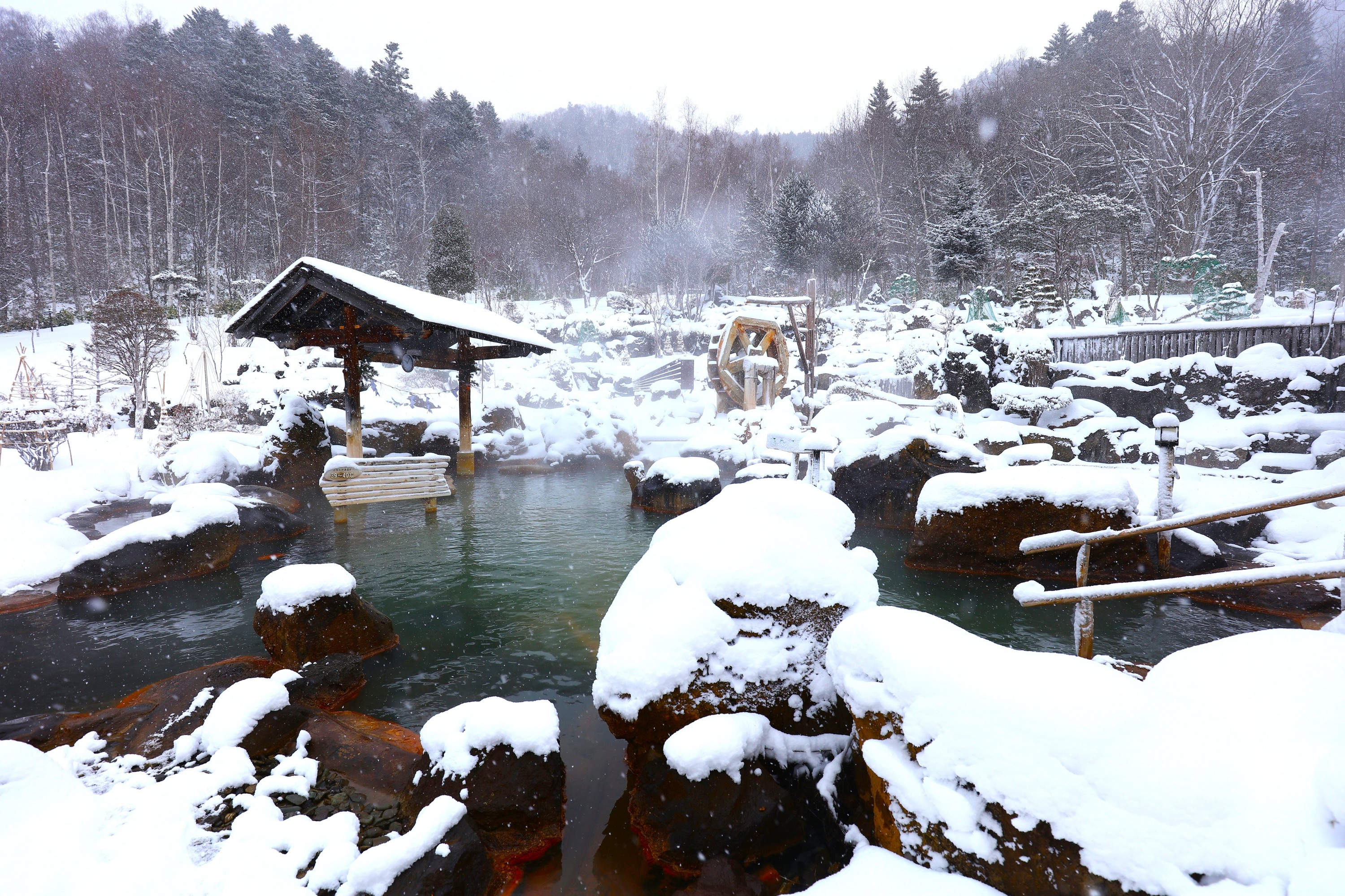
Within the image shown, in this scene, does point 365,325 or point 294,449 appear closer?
point 365,325

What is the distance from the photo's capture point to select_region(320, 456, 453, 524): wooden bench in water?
9.43m

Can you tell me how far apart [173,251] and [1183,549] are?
39.9 metres

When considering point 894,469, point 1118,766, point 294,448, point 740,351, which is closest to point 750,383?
point 740,351

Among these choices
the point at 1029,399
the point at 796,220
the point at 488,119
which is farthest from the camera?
the point at 488,119

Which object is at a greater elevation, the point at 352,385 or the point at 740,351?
the point at 740,351

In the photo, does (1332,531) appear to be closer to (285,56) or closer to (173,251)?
(173,251)

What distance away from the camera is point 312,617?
5.02m

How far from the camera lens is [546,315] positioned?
117ft

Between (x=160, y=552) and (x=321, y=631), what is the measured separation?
12.8 ft

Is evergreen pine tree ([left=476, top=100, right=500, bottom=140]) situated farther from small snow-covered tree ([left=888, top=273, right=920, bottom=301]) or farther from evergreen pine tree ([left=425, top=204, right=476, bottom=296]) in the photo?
small snow-covered tree ([left=888, top=273, right=920, bottom=301])

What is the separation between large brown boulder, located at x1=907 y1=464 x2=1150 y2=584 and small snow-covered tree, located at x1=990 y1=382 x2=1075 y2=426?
6.34 m

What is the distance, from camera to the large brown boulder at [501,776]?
3.13 m

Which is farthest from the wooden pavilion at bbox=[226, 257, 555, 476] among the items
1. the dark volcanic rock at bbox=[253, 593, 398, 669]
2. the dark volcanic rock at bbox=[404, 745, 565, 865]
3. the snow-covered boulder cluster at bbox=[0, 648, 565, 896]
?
the dark volcanic rock at bbox=[404, 745, 565, 865]

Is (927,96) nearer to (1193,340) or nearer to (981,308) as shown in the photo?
(981,308)
